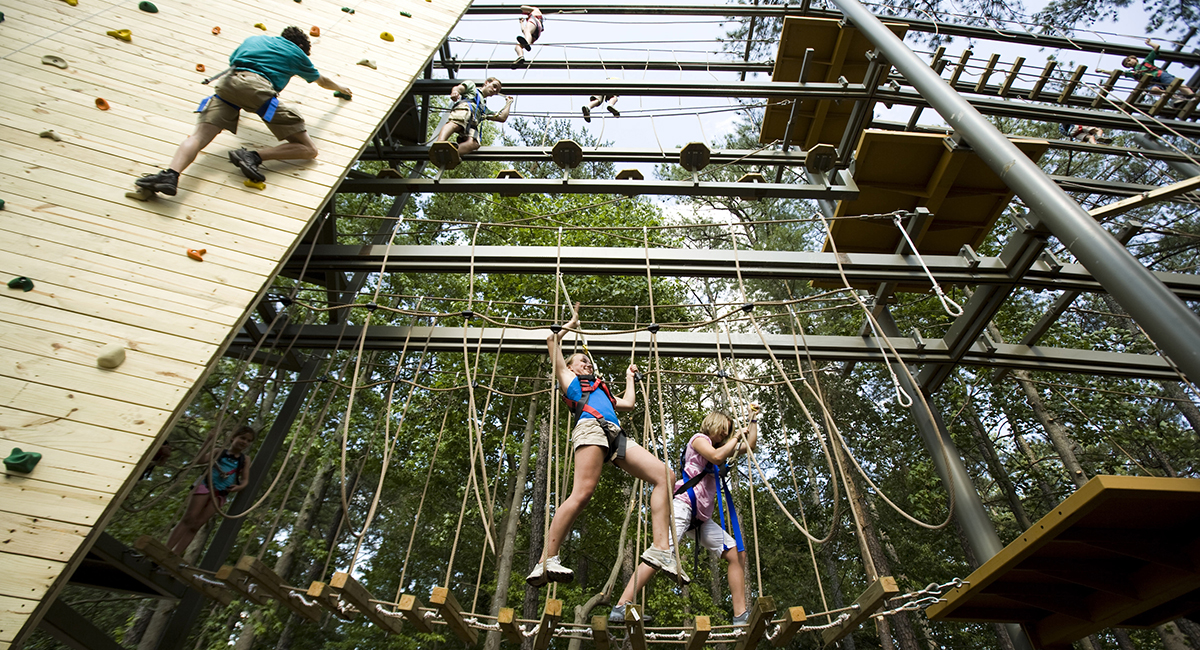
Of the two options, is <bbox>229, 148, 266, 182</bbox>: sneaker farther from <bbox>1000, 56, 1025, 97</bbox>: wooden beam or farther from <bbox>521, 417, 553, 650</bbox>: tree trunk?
<bbox>1000, 56, 1025, 97</bbox>: wooden beam

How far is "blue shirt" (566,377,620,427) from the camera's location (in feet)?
11.4

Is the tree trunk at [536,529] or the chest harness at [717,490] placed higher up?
the tree trunk at [536,529]

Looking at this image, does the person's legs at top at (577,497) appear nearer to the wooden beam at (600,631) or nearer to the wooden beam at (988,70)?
the wooden beam at (600,631)

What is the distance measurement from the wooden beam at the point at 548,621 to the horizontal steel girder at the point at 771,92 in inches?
196

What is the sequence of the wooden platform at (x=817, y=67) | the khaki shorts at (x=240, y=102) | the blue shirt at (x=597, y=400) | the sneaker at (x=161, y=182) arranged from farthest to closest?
the wooden platform at (x=817, y=67) < the khaki shorts at (x=240, y=102) < the blue shirt at (x=597, y=400) < the sneaker at (x=161, y=182)

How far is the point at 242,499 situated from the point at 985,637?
15261 mm

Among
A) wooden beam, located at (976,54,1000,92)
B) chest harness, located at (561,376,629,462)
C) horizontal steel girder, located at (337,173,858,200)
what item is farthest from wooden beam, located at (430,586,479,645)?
wooden beam, located at (976,54,1000,92)

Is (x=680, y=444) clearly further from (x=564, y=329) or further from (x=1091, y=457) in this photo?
(x=564, y=329)

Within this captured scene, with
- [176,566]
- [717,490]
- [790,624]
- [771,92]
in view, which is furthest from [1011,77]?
[176,566]

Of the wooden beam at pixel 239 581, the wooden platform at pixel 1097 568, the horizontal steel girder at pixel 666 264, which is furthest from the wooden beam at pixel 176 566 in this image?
the wooden platform at pixel 1097 568

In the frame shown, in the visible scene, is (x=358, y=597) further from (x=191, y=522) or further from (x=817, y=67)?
(x=817, y=67)

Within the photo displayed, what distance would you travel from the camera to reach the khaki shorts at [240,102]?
3.63 meters

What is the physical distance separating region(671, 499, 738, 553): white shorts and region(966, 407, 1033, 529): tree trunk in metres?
10.0

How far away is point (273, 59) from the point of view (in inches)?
152
